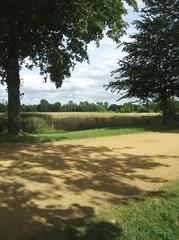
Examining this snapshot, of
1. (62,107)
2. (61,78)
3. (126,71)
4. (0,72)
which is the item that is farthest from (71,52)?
(62,107)

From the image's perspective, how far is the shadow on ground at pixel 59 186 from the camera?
27.6 feet

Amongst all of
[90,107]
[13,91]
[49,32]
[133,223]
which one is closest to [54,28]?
[49,32]

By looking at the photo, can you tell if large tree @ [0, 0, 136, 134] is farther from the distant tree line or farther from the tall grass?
the distant tree line

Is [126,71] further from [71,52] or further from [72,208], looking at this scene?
[72,208]

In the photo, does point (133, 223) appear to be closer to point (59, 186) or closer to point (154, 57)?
point (59, 186)

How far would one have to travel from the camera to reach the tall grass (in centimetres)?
2722

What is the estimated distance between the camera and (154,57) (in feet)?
113

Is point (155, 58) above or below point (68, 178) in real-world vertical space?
above

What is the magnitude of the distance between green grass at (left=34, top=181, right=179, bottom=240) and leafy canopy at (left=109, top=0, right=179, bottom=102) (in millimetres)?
24438

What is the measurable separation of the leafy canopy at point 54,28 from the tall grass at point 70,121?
112 inches

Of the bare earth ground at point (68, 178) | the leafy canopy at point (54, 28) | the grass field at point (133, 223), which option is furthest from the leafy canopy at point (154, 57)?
the grass field at point (133, 223)

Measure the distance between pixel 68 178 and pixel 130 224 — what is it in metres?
2.80

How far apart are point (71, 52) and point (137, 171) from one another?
12641mm

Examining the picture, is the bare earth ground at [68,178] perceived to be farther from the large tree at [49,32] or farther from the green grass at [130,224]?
the large tree at [49,32]
